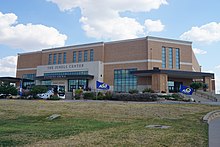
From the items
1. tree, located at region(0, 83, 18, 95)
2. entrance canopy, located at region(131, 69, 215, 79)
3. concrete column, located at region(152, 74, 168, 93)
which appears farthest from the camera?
entrance canopy, located at region(131, 69, 215, 79)

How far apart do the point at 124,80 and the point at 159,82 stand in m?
10.9

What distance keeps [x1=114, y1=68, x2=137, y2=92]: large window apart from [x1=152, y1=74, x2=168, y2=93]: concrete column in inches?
286

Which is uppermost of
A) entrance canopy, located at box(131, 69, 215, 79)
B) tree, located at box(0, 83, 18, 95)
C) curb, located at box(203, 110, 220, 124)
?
entrance canopy, located at box(131, 69, 215, 79)

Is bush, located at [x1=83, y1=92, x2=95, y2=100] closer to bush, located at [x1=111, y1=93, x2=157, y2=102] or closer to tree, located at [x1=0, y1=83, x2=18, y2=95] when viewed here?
bush, located at [x1=111, y1=93, x2=157, y2=102]

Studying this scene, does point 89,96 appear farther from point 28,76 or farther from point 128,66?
point 28,76

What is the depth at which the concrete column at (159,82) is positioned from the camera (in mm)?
48528

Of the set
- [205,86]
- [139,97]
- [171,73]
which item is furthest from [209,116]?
[205,86]

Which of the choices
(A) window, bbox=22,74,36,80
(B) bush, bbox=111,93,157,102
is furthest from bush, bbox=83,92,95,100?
(A) window, bbox=22,74,36,80

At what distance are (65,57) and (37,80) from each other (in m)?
10.4

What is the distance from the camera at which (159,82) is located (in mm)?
48562

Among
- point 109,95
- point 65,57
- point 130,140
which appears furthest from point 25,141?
point 65,57

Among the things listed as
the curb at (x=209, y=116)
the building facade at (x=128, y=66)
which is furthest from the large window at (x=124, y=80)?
the curb at (x=209, y=116)

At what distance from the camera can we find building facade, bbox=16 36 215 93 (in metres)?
53.9

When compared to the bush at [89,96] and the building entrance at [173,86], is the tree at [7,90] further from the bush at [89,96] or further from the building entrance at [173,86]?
the building entrance at [173,86]
